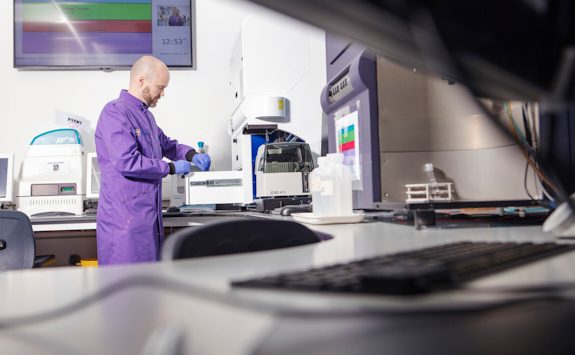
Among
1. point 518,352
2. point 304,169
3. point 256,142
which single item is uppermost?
point 256,142

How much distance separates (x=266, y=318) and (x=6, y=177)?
9.28ft

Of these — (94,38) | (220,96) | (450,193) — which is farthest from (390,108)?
(94,38)

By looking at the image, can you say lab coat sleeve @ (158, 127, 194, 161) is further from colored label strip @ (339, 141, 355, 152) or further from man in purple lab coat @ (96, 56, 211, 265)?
colored label strip @ (339, 141, 355, 152)

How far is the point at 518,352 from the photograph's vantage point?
28 cm

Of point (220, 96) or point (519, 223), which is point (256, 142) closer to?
point (220, 96)

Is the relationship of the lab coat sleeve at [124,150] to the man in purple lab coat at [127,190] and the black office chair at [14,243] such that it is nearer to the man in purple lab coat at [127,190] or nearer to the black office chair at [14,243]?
the man in purple lab coat at [127,190]

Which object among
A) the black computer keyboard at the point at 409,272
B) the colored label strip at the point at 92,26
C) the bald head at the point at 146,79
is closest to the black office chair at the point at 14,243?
the bald head at the point at 146,79

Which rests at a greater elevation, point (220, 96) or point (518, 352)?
point (220, 96)

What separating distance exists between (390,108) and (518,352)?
0.97 metres

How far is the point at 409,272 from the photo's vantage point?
11.4 inches

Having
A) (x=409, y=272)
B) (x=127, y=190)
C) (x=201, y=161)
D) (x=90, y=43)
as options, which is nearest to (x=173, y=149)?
(x=201, y=161)

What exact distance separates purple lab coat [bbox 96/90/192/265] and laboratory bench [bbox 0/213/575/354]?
153 centimetres

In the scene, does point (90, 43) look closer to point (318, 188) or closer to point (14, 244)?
point (14, 244)

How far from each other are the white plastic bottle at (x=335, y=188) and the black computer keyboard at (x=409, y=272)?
0.66 metres
